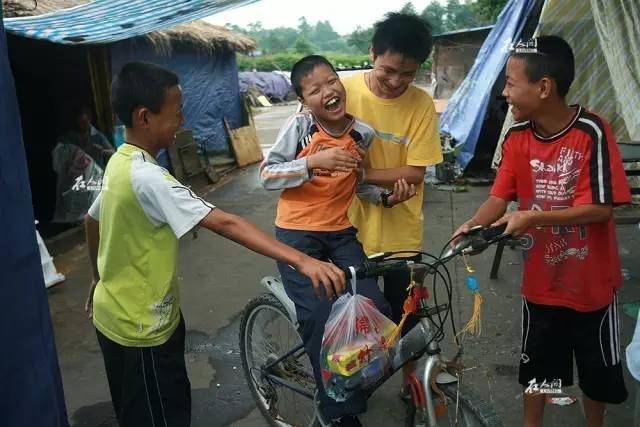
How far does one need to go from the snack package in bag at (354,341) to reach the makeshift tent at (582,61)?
2.80 m

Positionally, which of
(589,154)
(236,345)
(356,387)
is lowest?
(236,345)

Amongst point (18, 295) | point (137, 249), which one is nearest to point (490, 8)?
point (137, 249)

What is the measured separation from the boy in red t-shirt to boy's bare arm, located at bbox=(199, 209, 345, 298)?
547 mm

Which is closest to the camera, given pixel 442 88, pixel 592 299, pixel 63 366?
pixel 592 299

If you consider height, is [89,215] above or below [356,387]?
above

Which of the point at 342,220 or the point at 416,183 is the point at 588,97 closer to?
the point at 416,183

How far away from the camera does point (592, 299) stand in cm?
212

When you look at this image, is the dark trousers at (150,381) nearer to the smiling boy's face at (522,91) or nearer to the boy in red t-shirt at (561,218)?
the boy in red t-shirt at (561,218)

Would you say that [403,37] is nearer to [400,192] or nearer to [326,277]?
[400,192]

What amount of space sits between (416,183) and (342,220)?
0.41 m

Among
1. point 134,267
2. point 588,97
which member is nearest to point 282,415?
point 134,267

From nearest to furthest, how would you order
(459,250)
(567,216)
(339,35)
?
(459,250)
(567,216)
(339,35)

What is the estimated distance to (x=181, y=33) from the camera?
845cm

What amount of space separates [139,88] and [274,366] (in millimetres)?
1554
